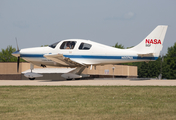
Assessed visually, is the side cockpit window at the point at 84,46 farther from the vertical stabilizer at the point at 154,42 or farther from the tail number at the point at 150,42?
the tail number at the point at 150,42

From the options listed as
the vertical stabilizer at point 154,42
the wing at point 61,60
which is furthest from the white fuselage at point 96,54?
the vertical stabilizer at point 154,42

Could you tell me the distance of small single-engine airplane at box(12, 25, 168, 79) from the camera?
21219 millimetres

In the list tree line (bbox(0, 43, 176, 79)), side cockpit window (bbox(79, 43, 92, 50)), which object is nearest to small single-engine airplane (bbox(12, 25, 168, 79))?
side cockpit window (bbox(79, 43, 92, 50))

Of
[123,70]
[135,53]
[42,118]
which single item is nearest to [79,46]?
[135,53]

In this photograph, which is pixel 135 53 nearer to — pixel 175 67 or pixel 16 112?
pixel 16 112

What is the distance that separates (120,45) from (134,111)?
344ft

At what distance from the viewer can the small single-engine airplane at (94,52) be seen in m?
21.2

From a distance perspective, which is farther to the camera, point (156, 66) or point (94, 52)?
point (156, 66)

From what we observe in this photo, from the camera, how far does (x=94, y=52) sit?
72.1 feet

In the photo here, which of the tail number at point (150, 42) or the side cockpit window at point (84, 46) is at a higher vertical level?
the tail number at point (150, 42)

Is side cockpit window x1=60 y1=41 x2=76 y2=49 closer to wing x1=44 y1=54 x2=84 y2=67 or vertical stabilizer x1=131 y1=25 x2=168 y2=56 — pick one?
wing x1=44 y1=54 x2=84 y2=67

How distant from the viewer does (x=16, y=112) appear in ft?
27.0

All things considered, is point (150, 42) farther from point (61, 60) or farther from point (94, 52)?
point (61, 60)

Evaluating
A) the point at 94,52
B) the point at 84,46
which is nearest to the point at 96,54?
the point at 94,52
